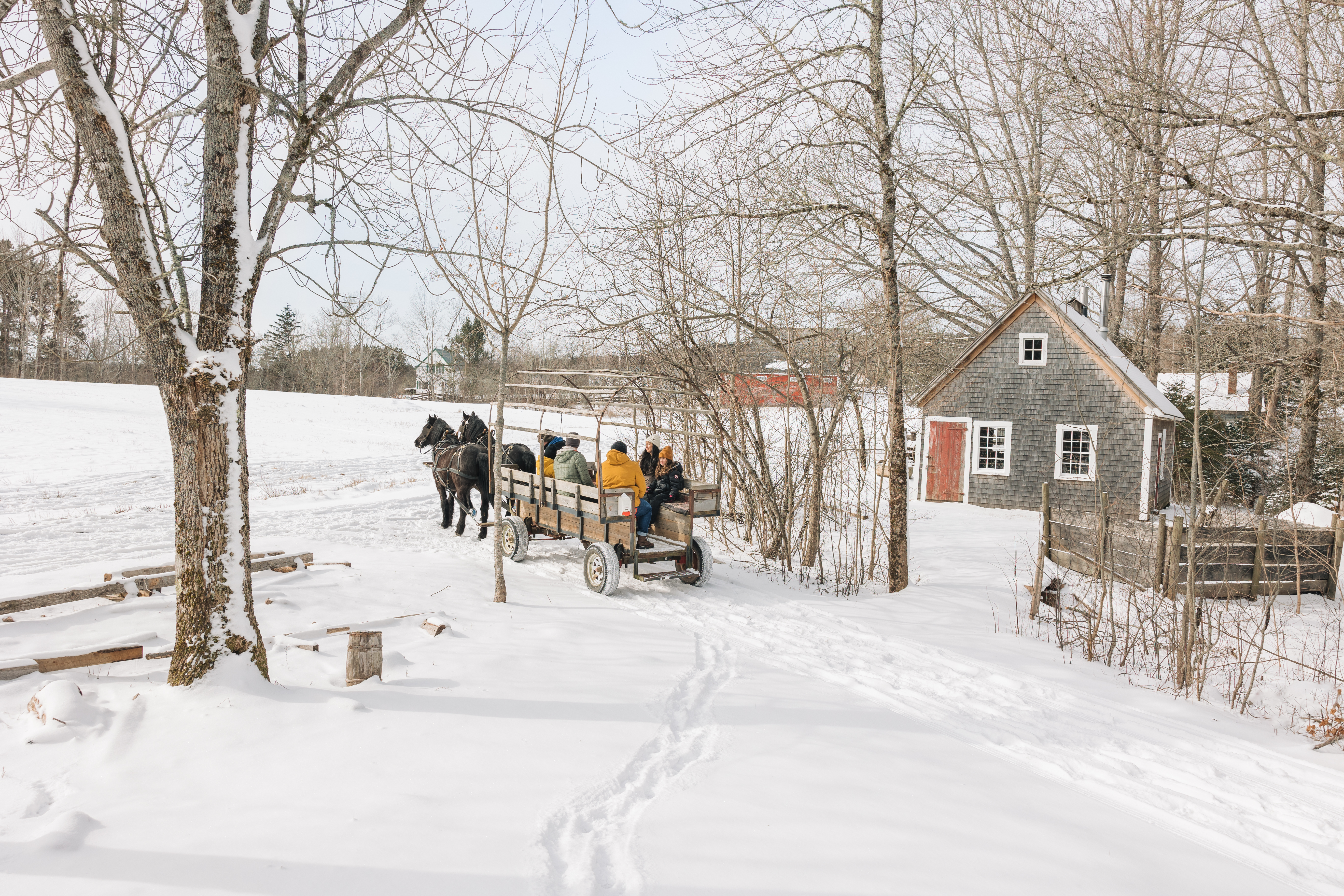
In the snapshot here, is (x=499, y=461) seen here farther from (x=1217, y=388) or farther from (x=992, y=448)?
(x=1217, y=388)

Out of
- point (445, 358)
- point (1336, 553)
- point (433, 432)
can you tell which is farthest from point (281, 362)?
point (1336, 553)

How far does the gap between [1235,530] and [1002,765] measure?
9329mm

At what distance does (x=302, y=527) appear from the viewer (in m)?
12.5

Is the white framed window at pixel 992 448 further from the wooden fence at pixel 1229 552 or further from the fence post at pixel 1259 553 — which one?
the fence post at pixel 1259 553

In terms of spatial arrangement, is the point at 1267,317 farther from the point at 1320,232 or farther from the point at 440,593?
the point at 440,593

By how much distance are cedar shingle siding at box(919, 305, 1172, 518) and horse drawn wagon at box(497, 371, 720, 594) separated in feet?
41.9

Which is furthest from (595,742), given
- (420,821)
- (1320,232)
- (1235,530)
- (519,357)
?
(519,357)

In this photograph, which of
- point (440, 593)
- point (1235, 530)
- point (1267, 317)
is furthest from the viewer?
point (1235, 530)

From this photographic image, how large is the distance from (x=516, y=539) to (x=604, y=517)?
2121 millimetres

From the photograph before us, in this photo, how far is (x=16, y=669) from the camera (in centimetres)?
479

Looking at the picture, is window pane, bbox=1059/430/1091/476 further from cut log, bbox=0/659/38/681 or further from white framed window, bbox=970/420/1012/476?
cut log, bbox=0/659/38/681

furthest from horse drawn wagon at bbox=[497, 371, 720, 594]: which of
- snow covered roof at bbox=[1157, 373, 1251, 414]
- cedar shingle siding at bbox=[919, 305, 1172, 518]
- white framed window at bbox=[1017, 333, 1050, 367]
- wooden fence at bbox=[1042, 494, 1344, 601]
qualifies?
snow covered roof at bbox=[1157, 373, 1251, 414]

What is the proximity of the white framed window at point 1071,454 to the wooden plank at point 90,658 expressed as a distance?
2025 centimetres

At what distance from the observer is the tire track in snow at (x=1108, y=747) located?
13.7 ft
